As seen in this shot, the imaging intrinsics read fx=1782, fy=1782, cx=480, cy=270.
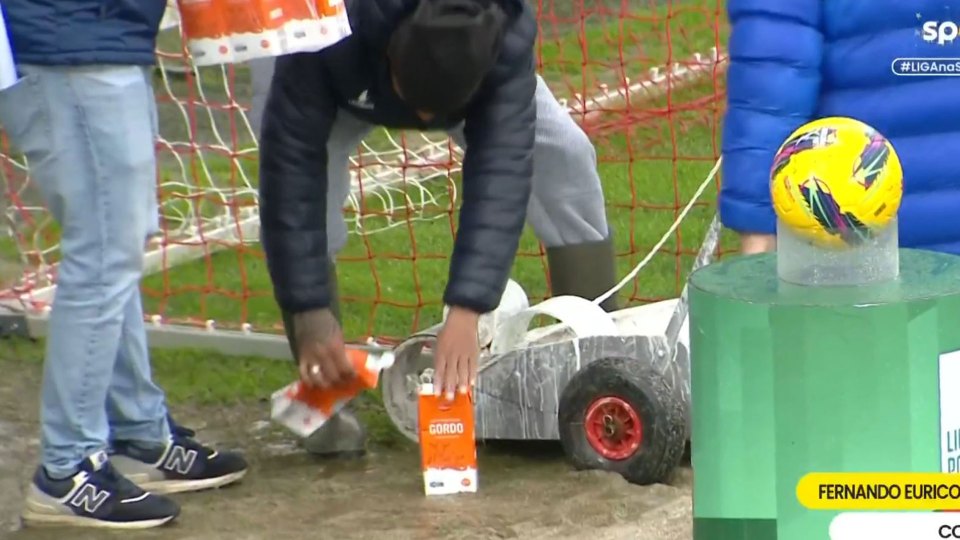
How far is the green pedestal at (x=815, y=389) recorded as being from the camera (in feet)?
7.22

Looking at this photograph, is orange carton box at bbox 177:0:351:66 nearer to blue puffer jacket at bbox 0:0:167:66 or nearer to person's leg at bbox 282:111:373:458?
blue puffer jacket at bbox 0:0:167:66

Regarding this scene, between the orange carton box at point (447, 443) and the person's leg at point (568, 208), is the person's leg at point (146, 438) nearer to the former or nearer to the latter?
the orange carton box at point (447, 443)

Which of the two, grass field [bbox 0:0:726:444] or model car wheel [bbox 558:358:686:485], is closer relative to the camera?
model car wheel [bbox 558:358:686:485]

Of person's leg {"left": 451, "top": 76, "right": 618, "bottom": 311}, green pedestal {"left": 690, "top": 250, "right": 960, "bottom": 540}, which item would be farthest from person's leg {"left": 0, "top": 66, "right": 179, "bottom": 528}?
green pedestal {"left": 690, "top": 250, "right": 960, "bottom": 540}

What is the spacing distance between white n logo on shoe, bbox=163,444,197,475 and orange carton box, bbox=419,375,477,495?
55cm

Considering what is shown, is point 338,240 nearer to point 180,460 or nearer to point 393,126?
point 393,126

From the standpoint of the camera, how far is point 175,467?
13.5 ft

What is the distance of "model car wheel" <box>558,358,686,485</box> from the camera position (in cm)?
392

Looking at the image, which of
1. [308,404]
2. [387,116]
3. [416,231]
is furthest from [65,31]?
[416,231]

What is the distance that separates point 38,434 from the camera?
4.65 m

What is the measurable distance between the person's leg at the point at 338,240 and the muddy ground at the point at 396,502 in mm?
44

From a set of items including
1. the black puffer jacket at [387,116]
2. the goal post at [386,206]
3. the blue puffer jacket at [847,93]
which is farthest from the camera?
the goal post at [386,206]

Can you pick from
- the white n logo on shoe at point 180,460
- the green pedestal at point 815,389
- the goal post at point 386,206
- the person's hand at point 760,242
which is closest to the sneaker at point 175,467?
the white n logo on shoe at point 180,460

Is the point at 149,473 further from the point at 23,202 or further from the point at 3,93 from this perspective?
the point at 23,202
